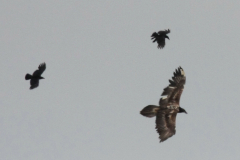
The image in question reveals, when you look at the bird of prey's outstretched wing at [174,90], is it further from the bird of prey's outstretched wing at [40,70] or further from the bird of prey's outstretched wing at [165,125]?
the bird of prey's outstretched wing at [40,70]

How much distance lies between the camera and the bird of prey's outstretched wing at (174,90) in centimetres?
2962

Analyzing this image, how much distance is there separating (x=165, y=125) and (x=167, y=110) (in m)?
0.90

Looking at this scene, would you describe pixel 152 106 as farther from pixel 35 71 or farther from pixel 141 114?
pixel 35 71

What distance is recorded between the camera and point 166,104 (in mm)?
29578

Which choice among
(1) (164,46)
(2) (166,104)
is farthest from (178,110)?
(1) (164,46)

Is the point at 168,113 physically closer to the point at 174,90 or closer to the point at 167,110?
the point at 167,110

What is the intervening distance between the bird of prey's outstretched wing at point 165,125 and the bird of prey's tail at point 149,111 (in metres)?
0.33

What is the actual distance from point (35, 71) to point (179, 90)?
37.9ft

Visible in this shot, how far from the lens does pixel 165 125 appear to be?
96.5 ft

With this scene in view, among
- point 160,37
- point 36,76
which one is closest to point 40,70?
point 36,76

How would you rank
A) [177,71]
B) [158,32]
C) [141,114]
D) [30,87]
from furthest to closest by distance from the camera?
[158,32]
[30,87]
[177,71]
[141,114]

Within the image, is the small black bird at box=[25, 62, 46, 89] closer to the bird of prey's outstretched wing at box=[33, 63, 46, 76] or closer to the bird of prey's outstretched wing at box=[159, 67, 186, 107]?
the bird of prey's outstretched wing at box=[33, 63, 46, 76]

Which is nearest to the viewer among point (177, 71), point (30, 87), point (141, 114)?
point (141, 114)

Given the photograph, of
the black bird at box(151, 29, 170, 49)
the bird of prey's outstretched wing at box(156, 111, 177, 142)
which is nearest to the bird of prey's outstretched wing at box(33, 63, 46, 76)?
the black bird at box(151, 29, 170, 49)
